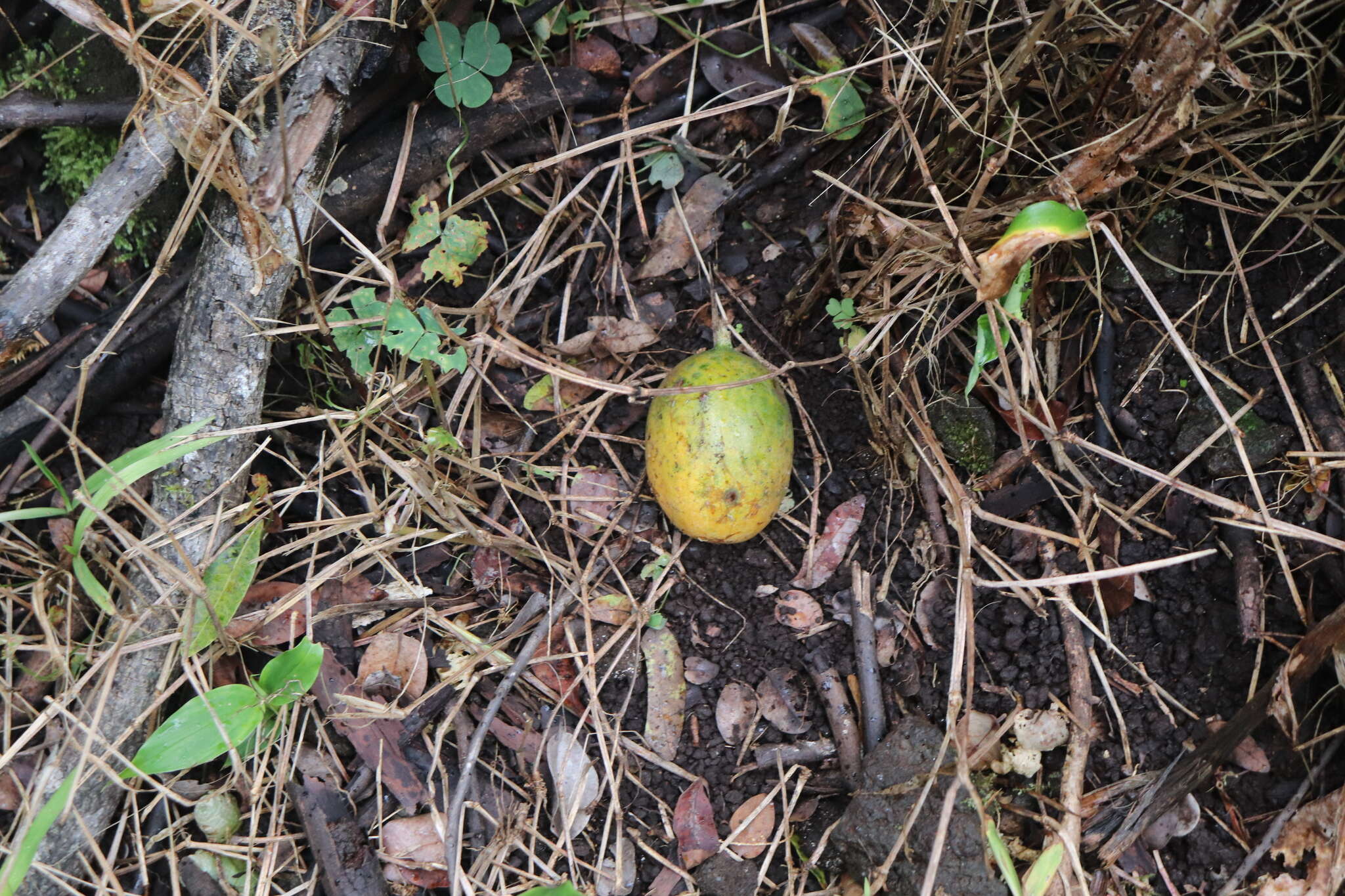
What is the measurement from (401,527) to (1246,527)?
199 centimetres

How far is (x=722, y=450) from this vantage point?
206cm

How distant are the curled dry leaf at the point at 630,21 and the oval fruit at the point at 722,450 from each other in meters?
0.99

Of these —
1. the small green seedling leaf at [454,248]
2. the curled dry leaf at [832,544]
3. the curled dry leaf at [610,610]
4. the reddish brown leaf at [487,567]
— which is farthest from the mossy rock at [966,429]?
the small green seedling leaf at [454,248]

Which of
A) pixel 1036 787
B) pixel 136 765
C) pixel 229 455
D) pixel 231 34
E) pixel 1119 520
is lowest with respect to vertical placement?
pixel 1036 787

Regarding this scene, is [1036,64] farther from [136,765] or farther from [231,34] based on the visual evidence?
[136,765]

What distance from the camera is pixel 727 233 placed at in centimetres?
250

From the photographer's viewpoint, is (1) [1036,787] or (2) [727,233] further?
(2) [727,233]

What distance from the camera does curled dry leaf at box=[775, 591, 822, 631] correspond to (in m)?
2.30

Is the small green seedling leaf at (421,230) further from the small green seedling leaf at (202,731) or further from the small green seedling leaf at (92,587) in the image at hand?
the small green seedling leaf at (202,731)

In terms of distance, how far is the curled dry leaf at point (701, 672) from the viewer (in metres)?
2.28

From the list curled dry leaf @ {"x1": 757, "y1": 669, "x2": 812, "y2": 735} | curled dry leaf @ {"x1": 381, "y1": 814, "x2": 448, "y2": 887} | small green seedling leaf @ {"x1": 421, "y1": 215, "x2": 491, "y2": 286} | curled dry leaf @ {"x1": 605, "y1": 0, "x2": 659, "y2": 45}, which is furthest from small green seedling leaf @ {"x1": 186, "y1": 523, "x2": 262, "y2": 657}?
curled dry leaf @ {"x1": 605, "y1": 0, "x2": 659, "y2": 45}

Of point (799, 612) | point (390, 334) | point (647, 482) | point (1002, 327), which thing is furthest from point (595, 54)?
point (799, 612)

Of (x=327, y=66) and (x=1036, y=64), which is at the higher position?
(x=327, y=66)

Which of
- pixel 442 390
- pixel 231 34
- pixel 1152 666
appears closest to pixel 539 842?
pixel 442 390
